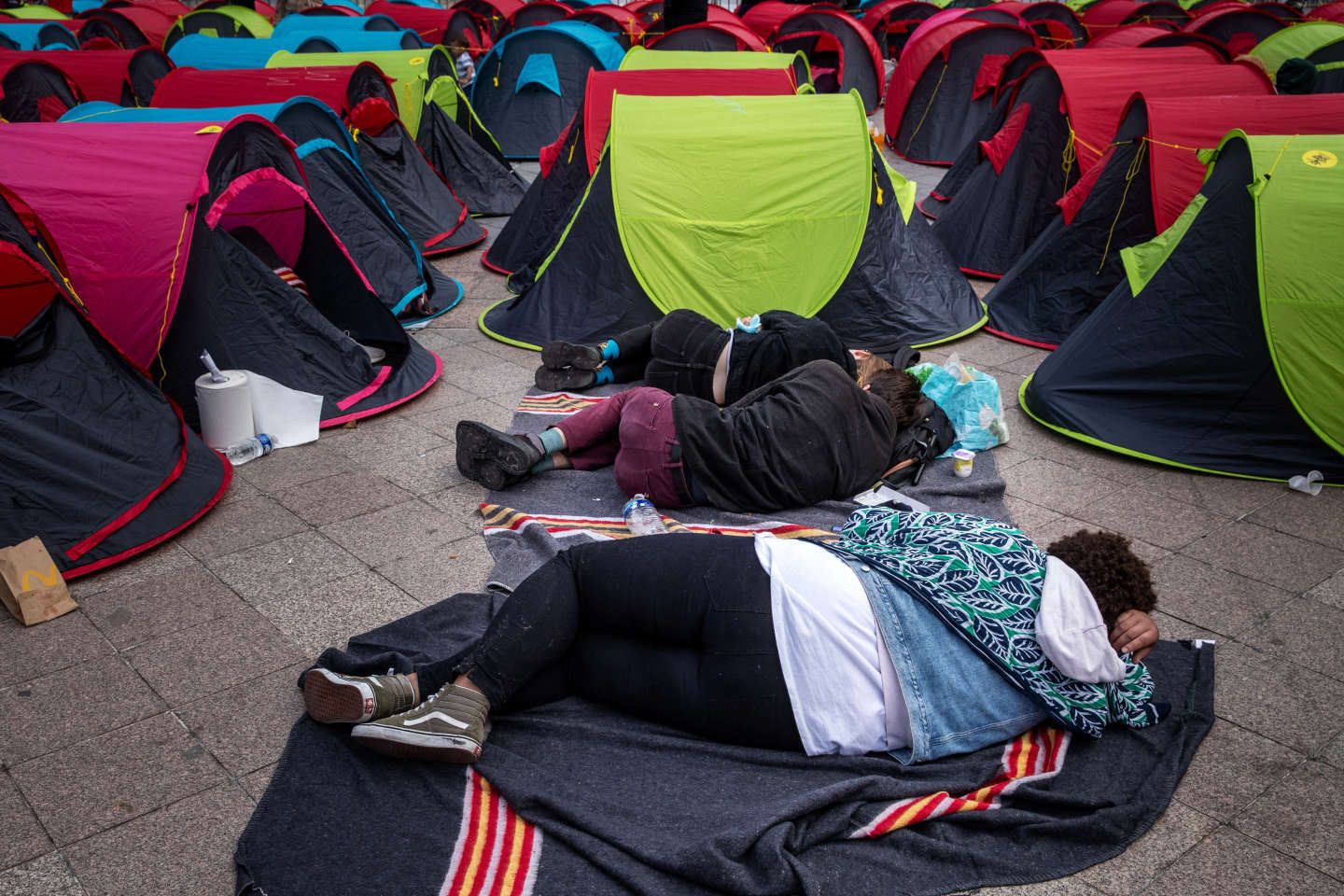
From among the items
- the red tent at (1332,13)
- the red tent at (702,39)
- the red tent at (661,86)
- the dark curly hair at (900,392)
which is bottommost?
the dark curly hair at (900,392)

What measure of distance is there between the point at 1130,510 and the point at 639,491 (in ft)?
6.82

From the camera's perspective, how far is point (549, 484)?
15.0ft

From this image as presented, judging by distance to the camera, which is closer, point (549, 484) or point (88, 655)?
point (88, 655)

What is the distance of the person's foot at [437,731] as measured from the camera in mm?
2650

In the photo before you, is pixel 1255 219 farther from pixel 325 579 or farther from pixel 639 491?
pixel 325 579

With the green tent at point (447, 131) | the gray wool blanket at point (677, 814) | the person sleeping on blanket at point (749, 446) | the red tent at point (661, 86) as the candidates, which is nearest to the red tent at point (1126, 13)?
the red tent at point (661, 86)

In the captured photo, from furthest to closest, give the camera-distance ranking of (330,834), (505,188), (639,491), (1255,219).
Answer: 1. (505,188)
2. (1255,219)
3. (639,491)
4. (330,834)

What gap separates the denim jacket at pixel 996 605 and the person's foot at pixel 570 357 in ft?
9.45

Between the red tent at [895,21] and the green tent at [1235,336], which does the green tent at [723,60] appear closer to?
the green tent at [1235,336]

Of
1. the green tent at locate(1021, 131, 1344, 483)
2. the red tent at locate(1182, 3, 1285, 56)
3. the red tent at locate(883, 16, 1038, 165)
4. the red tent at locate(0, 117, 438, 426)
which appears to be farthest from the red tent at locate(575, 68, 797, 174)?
the red tent at locate(1182, 3, 1285, 56)

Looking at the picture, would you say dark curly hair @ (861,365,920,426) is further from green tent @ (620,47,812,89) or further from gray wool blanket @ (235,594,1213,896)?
green tent @ (620,47,812,89)

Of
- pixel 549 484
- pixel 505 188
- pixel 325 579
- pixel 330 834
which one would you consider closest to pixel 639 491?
pixel 549 484

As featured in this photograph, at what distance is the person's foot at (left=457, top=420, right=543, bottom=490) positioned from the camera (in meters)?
4.46

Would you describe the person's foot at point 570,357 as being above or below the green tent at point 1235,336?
below
